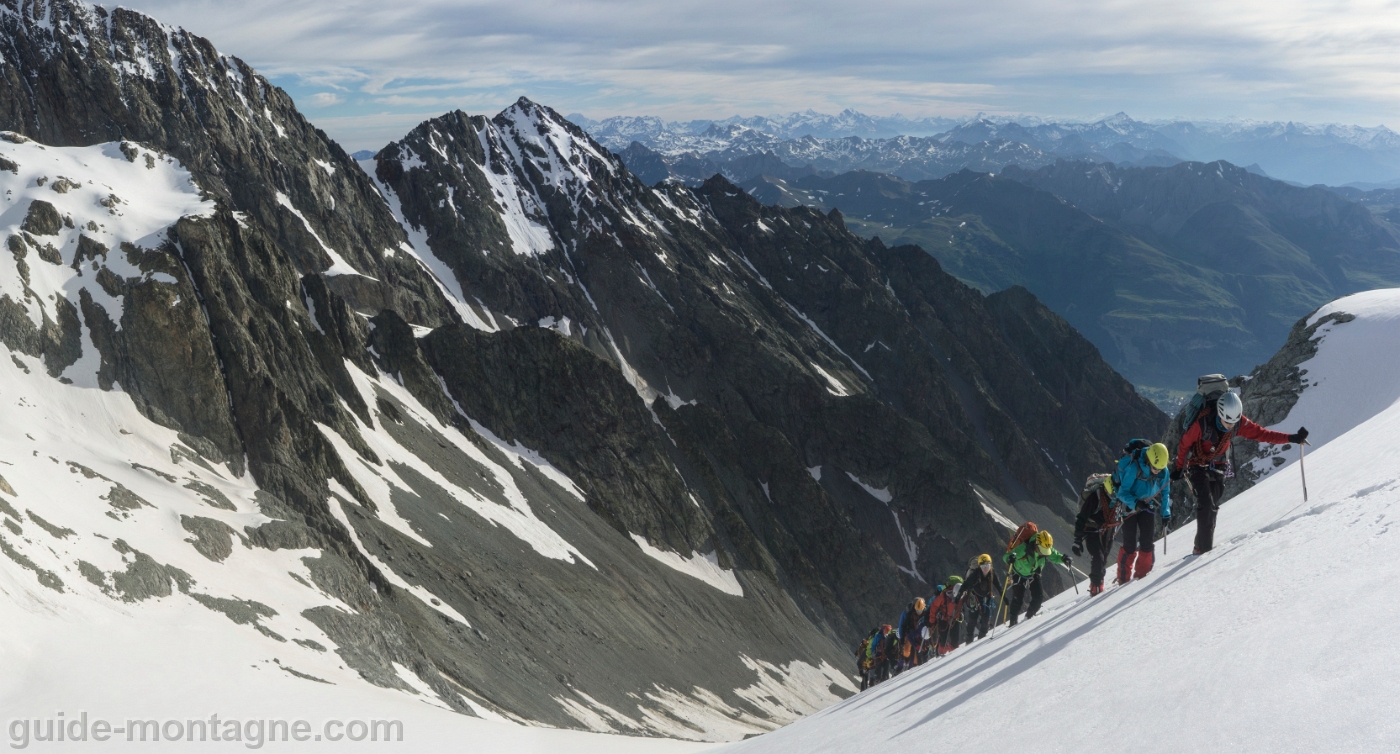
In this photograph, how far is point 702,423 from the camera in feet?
453

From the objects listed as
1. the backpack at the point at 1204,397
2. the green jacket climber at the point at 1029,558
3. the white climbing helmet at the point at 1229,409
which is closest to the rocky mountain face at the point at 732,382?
the green jacket climber at the point at 1029,558

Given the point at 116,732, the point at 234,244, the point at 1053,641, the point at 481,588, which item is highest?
the point at 234,244

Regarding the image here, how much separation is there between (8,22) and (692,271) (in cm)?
11843

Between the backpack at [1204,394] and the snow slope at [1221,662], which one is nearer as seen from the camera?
the snow slope at [1221,662]

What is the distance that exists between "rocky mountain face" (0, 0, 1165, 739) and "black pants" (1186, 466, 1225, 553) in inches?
1168

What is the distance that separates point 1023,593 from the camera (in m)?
23.9

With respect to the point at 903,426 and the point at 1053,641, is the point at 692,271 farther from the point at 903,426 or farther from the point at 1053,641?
the point at 1053,641

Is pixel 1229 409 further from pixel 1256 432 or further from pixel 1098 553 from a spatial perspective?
pixel 1098 553

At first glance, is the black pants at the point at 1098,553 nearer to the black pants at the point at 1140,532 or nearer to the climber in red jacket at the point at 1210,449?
the black pants at the point at 1140,532

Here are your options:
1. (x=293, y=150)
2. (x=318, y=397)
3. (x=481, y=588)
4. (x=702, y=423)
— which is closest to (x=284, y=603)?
(x=481, y=588)

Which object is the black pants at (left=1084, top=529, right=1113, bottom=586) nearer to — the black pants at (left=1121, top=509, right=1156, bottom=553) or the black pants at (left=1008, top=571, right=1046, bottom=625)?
the black pants at (left=1121, top=509, right=1156, bottom=553)

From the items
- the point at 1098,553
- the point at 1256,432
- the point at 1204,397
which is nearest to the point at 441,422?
the point at 1098,553

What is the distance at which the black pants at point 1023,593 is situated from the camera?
23156mm

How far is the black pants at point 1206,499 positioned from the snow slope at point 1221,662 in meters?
0.48
